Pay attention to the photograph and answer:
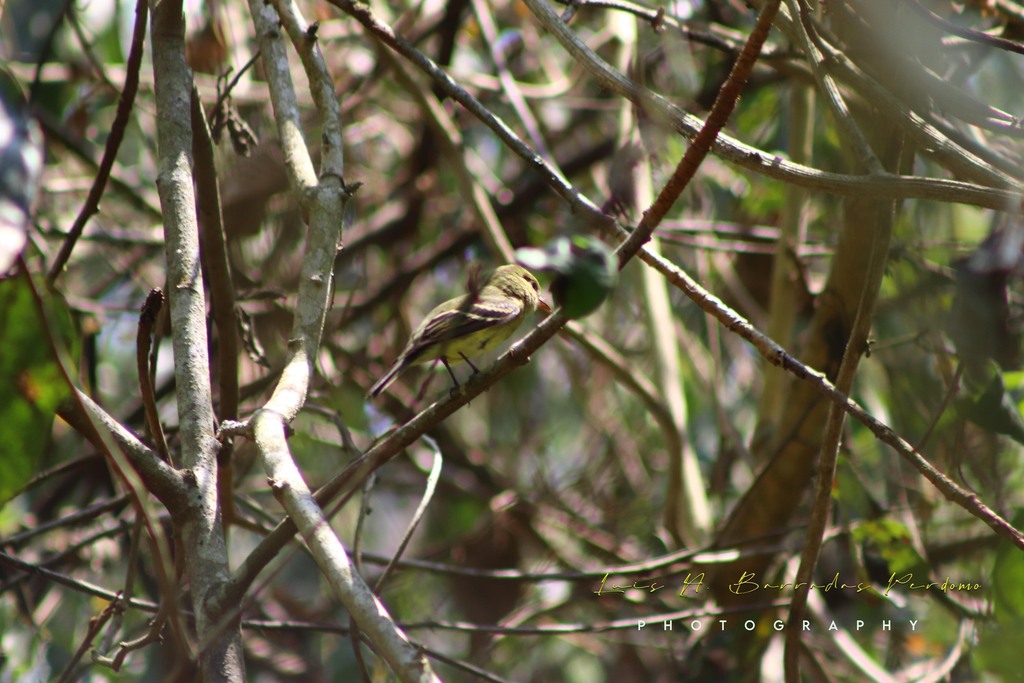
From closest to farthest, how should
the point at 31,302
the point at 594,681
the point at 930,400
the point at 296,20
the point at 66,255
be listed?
the point at 31,302
the point at 66,255
the point at 296,20
the point at 930,400
the point at 594,681

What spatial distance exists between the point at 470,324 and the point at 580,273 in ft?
5.98

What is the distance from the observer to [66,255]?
2.52 meters

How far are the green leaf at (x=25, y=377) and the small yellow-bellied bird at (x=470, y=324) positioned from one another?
1.25 m

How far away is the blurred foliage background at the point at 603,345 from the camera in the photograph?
2656mm

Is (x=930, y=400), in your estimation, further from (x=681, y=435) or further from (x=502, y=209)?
(x=502, y=209)

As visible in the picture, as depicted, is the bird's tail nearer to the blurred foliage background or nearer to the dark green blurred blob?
the blurred foliage background

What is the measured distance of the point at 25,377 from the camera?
65.6 inches

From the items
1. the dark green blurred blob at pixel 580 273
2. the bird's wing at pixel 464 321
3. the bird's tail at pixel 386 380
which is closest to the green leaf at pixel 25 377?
the dark green blurred blob at pixel 580 273

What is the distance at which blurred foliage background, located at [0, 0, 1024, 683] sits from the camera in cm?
266

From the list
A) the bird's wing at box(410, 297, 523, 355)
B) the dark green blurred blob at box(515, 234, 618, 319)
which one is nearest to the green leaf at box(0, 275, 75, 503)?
the dark green blurred blob at box(515, 234, 618, 319)

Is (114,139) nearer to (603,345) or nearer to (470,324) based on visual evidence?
(470,324)

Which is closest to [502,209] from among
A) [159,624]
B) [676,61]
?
[676,61]

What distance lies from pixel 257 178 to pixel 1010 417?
2.76m

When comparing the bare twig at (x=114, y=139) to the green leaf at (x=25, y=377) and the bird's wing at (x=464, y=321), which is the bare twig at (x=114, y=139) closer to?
the green leaf at (x=25, y=377)
